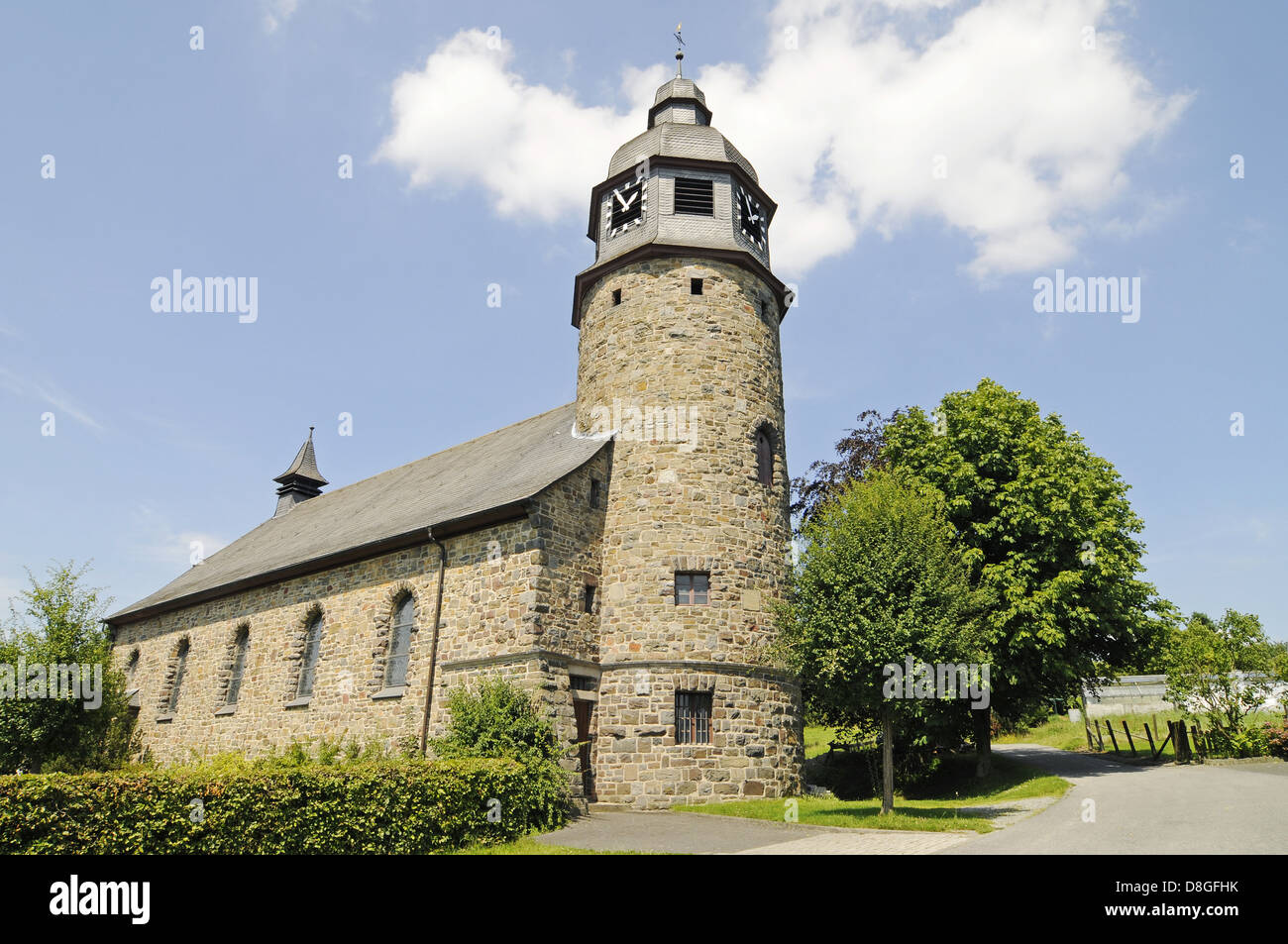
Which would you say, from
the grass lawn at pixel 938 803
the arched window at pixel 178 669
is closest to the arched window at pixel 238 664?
the arched window at pixel 178 669

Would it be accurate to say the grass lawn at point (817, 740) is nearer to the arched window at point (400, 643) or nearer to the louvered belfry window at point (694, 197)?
the arched window at point (400, 643)

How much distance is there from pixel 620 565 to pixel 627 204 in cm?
1002

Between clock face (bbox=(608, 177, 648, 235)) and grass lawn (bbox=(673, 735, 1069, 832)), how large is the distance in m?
14.6

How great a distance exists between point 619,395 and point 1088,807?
41.5ft

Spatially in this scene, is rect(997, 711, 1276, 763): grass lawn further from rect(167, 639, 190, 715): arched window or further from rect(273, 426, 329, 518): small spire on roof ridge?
rect(273, 426, 329, 518): small spire on roof ridge

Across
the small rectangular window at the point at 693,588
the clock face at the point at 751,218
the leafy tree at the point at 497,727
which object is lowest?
the leafy tree at the point at 497,727

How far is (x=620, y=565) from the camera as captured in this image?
58.7ft

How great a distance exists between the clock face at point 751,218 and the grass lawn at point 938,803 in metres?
14.1

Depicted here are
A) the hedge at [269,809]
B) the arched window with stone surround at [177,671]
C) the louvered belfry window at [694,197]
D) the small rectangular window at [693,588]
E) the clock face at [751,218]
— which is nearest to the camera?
the hedge at [269,809]

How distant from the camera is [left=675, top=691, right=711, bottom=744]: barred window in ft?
53.9

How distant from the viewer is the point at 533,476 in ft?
62.1

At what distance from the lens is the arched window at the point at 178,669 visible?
26.2m
